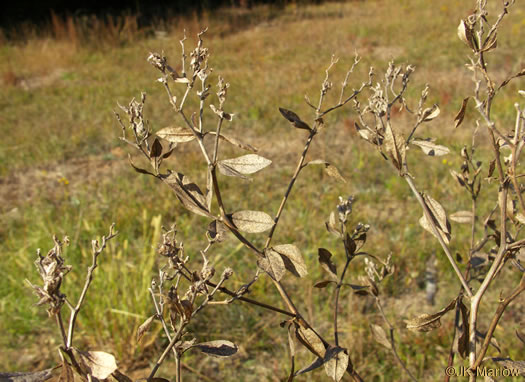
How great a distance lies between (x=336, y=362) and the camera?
2.21ft

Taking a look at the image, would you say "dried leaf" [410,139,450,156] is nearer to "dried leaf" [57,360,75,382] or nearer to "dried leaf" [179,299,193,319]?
"dried leaf" [179,299,193,319]

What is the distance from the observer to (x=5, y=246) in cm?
288

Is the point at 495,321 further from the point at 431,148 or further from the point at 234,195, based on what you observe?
the point at 234,195

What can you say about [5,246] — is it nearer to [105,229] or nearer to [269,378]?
[105,229]

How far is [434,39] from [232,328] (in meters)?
6.73

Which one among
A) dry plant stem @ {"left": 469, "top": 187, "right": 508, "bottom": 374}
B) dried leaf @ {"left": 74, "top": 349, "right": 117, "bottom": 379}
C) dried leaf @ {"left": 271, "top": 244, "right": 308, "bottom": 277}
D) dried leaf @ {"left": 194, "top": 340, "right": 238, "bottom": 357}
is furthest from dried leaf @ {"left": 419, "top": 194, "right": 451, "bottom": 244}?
dried leaf @ {"left": 74, "top": 349, "right": 117, "bottom": 379}

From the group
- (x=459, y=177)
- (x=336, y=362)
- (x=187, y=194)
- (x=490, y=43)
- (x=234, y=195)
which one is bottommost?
(x=234, y=195)

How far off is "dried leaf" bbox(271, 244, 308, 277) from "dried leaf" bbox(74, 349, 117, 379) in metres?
0.24

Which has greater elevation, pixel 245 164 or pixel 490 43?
pixel 490 43

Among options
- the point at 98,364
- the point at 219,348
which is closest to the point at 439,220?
the point at 219,348

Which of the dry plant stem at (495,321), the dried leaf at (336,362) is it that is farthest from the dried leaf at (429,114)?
the dried leaf at (336,362)

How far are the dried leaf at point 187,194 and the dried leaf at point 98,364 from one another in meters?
0.19

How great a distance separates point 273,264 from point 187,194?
0.47ft

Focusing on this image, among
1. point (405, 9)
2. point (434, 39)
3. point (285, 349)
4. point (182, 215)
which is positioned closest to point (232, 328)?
point (285, 349)
